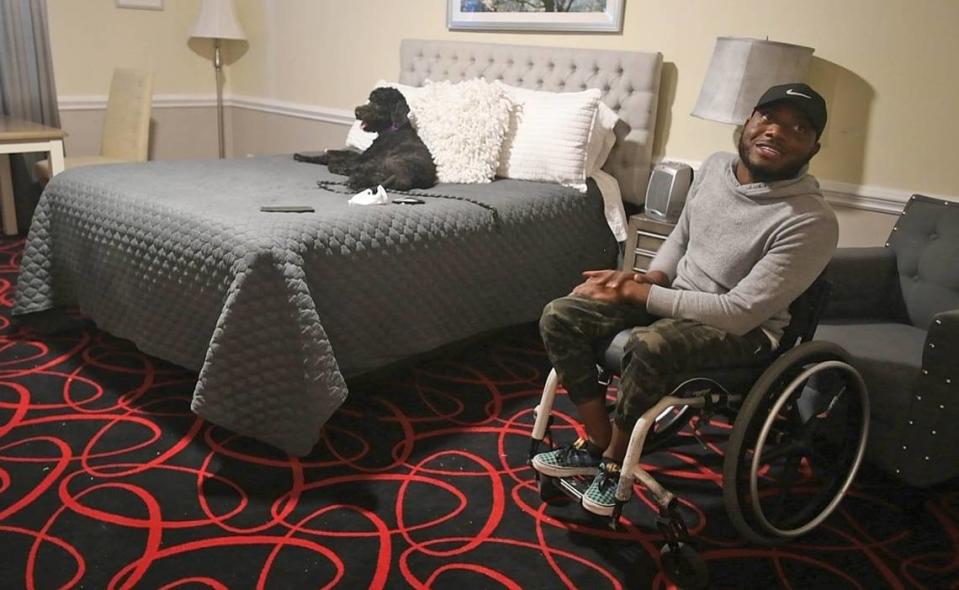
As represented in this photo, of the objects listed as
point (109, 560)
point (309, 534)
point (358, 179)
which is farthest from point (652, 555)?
point (358, 179)

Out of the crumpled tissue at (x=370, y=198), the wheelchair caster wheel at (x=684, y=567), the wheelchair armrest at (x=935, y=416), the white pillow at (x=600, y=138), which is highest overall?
the white pillow at (x=600, y=138)

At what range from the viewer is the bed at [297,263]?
80.8 inches

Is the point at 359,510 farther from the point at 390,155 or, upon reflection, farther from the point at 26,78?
the point at 26,78

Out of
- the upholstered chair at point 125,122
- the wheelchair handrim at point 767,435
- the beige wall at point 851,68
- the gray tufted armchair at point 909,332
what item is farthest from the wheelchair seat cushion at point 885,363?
the upholstered chair at point 125,122

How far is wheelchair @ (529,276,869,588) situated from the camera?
68.7 inches

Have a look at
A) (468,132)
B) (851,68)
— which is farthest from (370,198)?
(851,68)

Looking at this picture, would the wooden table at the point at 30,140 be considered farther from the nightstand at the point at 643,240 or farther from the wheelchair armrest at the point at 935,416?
the wheelchair armrest at the point at 935,416

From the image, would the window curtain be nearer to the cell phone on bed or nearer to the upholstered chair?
the upholstered chair

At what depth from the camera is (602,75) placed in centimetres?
328

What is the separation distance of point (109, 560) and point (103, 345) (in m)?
1.36

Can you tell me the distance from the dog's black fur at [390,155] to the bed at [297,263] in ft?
0.39

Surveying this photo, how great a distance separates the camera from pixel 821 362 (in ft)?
5.96

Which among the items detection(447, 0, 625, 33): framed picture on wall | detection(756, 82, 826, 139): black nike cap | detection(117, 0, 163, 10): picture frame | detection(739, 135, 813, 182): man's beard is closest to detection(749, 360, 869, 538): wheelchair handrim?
detection(739, 135, 813, 182): man's beard

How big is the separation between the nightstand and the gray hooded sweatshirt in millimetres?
762
